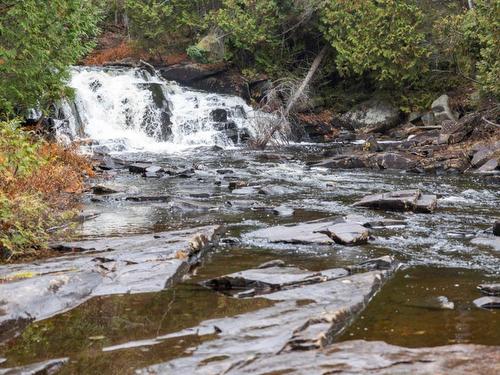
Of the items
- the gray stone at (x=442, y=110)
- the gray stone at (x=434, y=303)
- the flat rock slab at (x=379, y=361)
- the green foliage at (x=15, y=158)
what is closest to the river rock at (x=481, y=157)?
the gray stone at (x=442, y=110)

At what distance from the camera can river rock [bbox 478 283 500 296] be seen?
5.92 metres

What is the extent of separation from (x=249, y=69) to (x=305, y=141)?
6.32 meters

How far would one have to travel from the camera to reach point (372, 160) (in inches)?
746

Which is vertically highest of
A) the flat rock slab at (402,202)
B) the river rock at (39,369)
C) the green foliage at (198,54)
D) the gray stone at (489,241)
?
the green foliage at (198,54)

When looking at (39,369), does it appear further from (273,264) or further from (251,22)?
(251,22)

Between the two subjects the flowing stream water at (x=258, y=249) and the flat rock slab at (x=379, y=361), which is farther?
the flowing stream water at (x=258, y=249)

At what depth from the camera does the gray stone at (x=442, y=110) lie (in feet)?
83.1

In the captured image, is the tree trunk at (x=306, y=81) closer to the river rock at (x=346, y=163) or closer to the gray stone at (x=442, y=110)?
the river rock at (x=346, y=163)

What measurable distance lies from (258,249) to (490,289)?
10.3 ft

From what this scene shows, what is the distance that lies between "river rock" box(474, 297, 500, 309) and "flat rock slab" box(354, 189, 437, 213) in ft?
17.5

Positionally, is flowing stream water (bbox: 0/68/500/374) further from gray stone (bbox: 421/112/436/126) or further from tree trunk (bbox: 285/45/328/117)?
gray stone (bbox: 421/112/436/126)

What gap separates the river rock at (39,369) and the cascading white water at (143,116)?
19190mm

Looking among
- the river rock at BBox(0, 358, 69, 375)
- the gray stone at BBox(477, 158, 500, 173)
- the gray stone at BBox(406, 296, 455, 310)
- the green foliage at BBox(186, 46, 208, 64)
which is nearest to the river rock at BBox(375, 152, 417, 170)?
the gray stone at BBox(477, 158, 500, 173)

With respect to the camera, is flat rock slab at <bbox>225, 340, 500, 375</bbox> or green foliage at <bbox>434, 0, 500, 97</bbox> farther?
green foliage at <bbox>434, 0, 500, 97</bbox>
